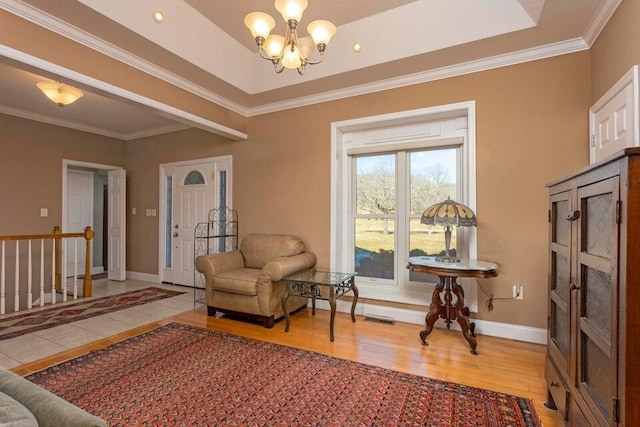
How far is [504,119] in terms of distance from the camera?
114 inches

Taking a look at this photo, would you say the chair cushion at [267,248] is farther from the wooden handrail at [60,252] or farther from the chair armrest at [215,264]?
the wooden handrail at [60,252]

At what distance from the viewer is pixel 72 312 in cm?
366

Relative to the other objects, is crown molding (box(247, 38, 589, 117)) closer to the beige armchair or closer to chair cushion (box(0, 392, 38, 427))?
the beige armchair

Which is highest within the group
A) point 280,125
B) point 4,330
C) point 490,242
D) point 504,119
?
point 280,125

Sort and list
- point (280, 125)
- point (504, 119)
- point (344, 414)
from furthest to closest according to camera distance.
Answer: point (280, 125), point (504, 119), point (344, 414)

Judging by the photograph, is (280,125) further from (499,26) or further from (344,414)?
(344,414)

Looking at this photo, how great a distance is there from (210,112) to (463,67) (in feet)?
9.34

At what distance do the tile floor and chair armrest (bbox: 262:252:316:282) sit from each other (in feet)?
4.73

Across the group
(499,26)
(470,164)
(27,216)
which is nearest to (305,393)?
(470,164)

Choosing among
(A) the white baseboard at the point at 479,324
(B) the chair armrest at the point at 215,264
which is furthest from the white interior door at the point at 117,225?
(A) the white baseboard at the point at 479,324

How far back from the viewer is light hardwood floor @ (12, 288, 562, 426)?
2.18 metres

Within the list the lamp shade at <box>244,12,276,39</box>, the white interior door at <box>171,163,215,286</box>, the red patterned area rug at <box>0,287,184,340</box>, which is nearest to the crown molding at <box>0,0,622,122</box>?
the white interior door at <box>171,163,215,286</box>

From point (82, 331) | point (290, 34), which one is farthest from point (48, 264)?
point (290, 34)

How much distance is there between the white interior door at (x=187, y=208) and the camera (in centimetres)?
486
